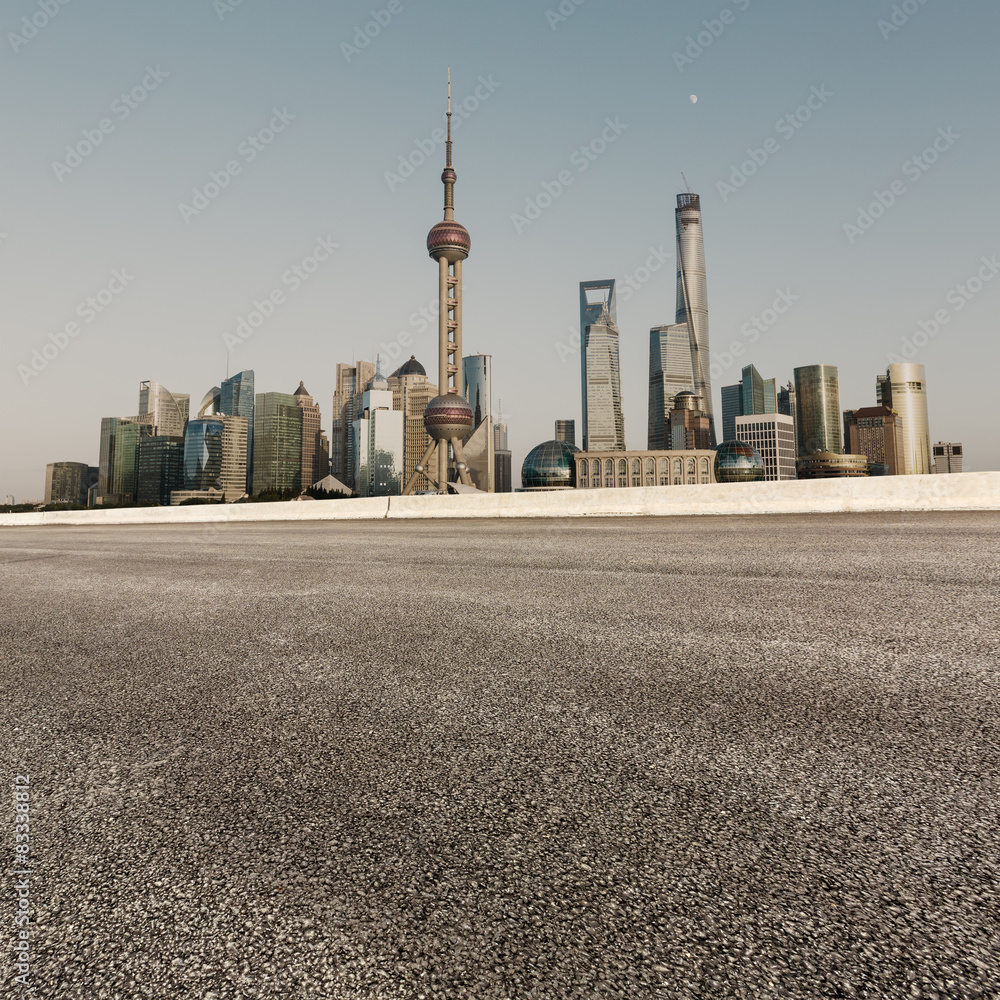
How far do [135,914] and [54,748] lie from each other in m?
1.43

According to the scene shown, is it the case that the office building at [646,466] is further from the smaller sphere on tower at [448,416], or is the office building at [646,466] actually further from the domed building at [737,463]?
the smaller sphere on tower at [448,416]

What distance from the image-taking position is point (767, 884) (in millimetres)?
1485

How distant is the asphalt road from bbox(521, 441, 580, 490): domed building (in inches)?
6093

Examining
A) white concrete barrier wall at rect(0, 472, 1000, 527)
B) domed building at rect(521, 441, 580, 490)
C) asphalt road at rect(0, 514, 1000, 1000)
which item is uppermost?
domed building at rect(521, 441, 580, 490)

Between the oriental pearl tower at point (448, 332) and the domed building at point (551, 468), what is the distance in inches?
718

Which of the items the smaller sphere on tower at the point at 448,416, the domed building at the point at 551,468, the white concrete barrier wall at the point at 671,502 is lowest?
the white concrete barrier wall at the point at 671,502

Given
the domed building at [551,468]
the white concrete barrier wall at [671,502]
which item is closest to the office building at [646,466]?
the domed building at [551,468]

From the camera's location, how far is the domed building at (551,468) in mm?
160000

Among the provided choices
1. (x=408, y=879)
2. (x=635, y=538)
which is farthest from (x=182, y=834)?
(x=635, y=538)

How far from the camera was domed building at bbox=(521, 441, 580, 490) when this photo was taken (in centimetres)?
16000

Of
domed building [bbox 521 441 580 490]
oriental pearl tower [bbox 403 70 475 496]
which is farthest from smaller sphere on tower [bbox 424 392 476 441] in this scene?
domed building [bbox 521 441 580 490]

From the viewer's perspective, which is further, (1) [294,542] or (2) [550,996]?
(1) [294,542]

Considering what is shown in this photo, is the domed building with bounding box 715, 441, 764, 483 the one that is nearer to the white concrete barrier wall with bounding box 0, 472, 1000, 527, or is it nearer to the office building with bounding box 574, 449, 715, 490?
the office building with bounding box 574, 449, 715, 490

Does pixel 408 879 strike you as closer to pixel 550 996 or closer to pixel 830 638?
pixel 550 996
